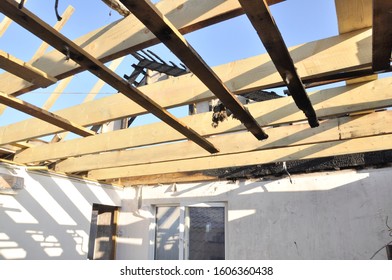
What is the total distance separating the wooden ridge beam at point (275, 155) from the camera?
3473 mm

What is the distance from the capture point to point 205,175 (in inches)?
213

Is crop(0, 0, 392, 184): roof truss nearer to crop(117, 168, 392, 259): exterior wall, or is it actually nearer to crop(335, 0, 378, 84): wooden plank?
crop(335, 0, 378, 84): wooden plank

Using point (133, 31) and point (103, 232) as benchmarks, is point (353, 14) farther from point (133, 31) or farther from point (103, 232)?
point (103, 232)

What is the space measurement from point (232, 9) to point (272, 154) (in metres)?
2.76

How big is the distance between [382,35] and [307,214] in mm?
3584

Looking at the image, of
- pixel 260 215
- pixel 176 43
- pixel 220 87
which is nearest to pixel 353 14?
pixel 220 87

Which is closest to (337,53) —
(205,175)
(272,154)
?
(272,154)

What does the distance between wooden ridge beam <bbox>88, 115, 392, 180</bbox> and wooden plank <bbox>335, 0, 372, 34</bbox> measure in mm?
1286

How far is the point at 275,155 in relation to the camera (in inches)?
156

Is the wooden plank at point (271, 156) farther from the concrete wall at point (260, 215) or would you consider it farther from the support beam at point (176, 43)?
the support beam at point (176, 43)

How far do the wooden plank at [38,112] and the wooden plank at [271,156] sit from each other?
5.79ft

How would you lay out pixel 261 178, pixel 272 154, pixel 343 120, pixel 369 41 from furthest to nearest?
pixel 261 178 → pixel 272 154 → pixel 343 120 → pixel 369 41

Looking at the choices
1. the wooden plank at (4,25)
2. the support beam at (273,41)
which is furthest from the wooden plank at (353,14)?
the wooden plank at (4,25)

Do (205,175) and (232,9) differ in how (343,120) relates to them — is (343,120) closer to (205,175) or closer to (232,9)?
(232,9)
